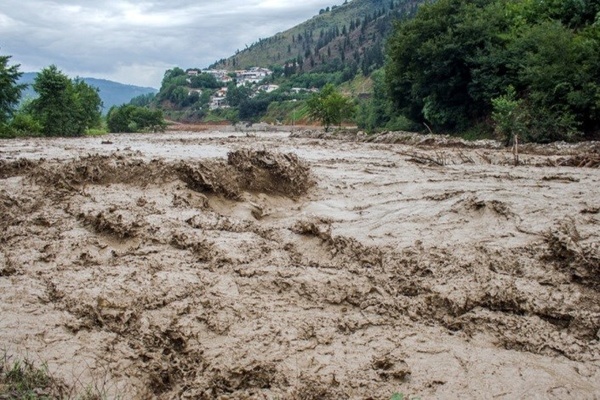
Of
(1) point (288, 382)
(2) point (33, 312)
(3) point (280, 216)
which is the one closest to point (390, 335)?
(1) point (288, 382)

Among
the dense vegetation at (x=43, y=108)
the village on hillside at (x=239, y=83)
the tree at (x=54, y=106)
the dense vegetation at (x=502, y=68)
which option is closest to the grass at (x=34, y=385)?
the dense vegetation at (x=502, y=68)

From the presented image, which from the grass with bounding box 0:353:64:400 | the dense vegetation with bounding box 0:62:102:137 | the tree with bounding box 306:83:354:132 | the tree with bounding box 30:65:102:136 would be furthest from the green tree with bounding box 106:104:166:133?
the grass with bounding box 0:353:64:400

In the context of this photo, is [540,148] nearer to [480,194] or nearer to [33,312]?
[480,194]

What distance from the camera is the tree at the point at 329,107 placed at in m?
41.8

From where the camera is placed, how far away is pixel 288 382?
3482 millimetres

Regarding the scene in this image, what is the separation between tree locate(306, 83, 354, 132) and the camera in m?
41.8

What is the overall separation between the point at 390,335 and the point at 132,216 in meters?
4.04

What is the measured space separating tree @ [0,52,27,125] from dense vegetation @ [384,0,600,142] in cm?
2182

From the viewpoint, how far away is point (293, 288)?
15.9 feet

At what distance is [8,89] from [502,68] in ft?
87.8

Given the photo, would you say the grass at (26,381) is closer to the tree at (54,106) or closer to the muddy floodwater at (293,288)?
the muddy floodwater at (293,288)

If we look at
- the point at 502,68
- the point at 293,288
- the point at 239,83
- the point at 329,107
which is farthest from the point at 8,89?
the point at 239,83

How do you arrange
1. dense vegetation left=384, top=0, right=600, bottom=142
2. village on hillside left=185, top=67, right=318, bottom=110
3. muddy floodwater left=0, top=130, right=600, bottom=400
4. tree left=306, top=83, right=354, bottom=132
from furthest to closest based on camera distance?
village on hillside left=185, top=67, right=318, bottom=110 < tree left=306, top=83, right=354, bottom=132 < dense vegetation left=384, top=0, right=600, bottom=142 < muddy floodwater left=0, top=130, right=600, bottom=400

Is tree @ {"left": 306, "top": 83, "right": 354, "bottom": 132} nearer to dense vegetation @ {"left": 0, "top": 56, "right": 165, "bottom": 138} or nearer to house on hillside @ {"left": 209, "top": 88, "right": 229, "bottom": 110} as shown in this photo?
dense vegetation @ {"left": 0, "top": 56, "right": 165, "bottom": 138}
